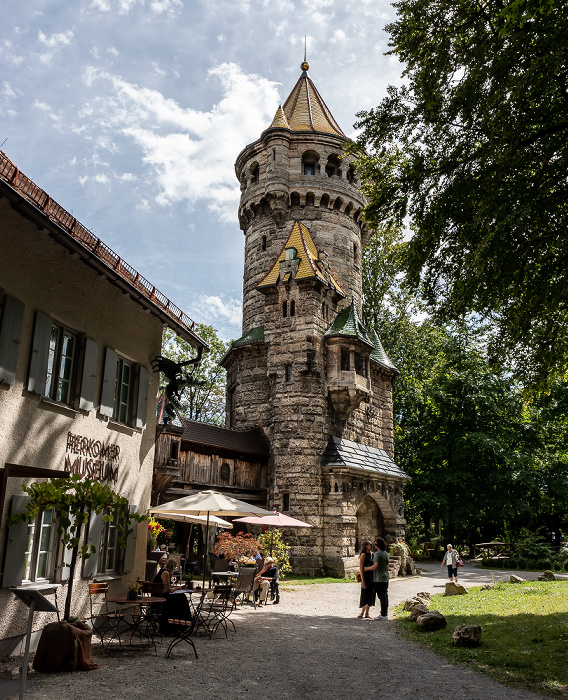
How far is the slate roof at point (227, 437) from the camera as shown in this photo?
21.0 m

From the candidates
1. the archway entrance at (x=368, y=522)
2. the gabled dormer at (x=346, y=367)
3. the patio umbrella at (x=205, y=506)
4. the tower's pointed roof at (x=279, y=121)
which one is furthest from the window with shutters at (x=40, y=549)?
the tower's pointed roof at (x=279, y=121)

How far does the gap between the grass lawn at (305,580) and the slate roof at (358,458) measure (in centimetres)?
399

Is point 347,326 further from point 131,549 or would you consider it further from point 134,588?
point 134,588

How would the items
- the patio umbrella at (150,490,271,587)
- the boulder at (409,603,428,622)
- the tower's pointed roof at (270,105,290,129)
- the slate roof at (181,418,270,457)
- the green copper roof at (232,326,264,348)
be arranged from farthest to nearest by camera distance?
the tower's pointed roof at (270,105,290,129) → the green copper roof at (232,326,264,348) → the slate roof at (181,418,270,457) → the patio umbrella at (150,490,271,587) → the boulder at (409,603,428,622)

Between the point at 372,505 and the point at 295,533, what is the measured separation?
532 cm

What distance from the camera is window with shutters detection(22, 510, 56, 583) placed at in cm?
854

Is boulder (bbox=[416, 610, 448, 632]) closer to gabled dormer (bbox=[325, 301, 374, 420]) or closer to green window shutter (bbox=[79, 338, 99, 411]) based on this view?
green window shutter (bbox=[79, 338, 99, 411])

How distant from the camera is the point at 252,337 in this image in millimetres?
26047

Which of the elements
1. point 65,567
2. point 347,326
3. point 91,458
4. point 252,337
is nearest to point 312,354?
point 347,326

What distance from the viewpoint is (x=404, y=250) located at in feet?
41.9

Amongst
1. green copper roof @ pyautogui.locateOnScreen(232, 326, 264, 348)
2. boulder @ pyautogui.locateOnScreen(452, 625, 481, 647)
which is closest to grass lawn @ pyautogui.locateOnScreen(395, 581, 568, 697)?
boulder @ pyautogui.locateOnScreen(452, 625, 481, 647)

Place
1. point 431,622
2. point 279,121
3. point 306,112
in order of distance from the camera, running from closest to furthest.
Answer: point 431,622, point 279,121, point 306,112

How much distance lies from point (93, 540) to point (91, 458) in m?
1.32

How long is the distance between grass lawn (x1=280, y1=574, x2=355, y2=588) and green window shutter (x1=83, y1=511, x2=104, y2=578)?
9780mm
